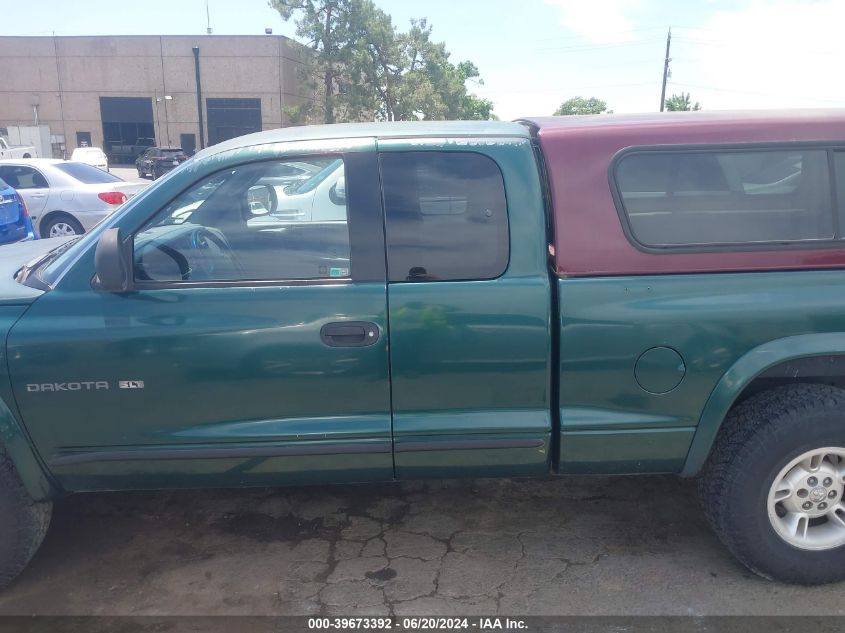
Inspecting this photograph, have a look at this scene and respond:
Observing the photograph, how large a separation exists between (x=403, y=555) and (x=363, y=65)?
3625cm

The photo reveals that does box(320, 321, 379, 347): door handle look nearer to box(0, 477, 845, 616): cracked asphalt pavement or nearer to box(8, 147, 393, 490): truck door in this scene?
box(8, 147, 393, 490): truck door

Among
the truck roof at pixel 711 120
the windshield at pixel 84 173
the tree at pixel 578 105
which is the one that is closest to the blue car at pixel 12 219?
the windshield at pixel 84 173

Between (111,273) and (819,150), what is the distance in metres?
2.89

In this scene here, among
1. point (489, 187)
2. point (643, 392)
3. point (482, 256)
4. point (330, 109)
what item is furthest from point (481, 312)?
point (330, 109)

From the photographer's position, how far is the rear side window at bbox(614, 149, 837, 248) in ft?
9.41

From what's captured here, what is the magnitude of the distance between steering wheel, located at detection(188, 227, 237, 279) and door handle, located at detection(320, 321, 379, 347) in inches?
19.2

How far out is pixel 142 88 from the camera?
42.0 meters

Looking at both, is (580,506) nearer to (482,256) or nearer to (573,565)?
(573,565)

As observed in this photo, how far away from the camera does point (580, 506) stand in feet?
12.4

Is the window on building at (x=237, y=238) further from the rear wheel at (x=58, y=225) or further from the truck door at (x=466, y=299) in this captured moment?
the rear wheel at (x=58, y=225)

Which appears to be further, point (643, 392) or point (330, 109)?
point (330, 109)

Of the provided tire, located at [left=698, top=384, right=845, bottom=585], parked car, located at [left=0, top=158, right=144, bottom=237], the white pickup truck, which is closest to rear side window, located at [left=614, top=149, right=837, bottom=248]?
tire, located at [left=698, top=384, right=845, bottom=585]

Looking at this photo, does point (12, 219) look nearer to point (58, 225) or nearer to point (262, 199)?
point (58, 225)

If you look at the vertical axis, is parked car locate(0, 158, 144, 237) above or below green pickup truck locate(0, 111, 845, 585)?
above
